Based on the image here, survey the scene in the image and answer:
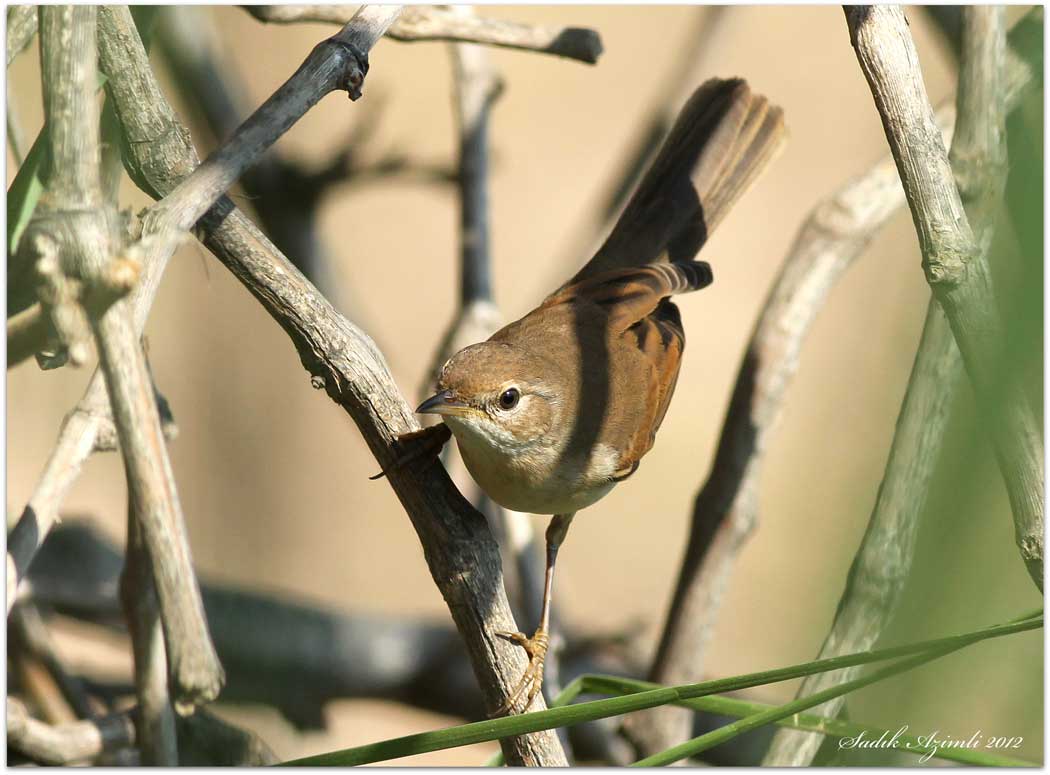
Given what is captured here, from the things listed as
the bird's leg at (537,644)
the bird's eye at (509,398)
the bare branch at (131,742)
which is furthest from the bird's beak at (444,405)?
the bare branch at (131,742)

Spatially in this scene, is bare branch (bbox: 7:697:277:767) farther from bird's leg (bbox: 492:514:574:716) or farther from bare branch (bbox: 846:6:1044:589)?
bare branch (bbox: 846:6:1044:589)

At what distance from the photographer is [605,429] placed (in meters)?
2.83

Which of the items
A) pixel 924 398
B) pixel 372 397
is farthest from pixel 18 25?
pixel 924 398

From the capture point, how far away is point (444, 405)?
251cm

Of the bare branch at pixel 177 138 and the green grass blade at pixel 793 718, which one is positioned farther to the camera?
the green grass blade at pixel 793 718

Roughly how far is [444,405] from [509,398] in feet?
0.69

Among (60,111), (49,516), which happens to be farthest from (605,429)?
(60,111)

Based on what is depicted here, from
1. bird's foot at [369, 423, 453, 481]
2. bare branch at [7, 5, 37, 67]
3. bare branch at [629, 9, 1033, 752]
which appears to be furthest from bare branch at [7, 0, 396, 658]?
bare branch at [629, 9, 1033, 752]

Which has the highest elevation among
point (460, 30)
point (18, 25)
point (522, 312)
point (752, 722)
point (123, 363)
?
point (522, 312)

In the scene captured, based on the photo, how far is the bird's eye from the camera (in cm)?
262

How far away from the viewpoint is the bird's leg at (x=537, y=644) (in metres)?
1.96

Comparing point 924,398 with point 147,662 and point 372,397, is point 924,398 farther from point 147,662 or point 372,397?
point 147,662

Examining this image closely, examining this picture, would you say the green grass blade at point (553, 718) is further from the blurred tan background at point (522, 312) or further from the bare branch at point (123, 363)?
the blurred tan background at point (522, 312)

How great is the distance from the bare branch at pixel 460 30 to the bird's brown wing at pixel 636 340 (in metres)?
0.65
